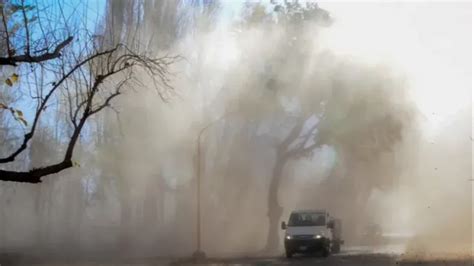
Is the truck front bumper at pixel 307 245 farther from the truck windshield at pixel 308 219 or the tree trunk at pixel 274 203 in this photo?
the tree trunk at pixel 274 203

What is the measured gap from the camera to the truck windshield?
25891 millimetres

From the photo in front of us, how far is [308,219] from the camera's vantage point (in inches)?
1025

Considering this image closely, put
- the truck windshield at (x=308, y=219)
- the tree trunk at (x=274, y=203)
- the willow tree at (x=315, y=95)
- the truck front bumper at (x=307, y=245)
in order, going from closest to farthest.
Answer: the truck front bumper at (x=307, y=245), the truck windshield at (x=308, y=219), the willow tree at (x=315, y=95), the tree trunk at (x=274, y=203)

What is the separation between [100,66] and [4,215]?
38345mm

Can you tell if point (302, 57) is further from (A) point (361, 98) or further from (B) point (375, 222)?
(B) point (375, 222)

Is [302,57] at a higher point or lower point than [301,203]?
higher

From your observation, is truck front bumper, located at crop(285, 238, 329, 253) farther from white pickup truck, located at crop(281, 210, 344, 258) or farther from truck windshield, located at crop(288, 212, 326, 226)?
truck windshield, located at crop(288, 212, 326, 226)

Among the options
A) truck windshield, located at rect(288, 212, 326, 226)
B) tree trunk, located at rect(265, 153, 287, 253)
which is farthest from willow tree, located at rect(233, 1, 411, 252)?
truck windshield, located at rect(288, 212, 326, 226)

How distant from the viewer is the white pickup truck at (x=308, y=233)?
25.2 meters

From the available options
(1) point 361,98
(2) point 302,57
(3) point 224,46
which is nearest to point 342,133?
(1) point 361,98

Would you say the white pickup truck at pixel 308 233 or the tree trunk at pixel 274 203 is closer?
the white pickup truck at pixel 308 233

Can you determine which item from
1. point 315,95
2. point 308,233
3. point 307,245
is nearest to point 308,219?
point 308,233

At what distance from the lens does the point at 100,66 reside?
1090 centimetres

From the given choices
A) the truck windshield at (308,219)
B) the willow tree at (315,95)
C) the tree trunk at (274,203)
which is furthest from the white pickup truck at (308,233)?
the tree trunk at (274,203)
